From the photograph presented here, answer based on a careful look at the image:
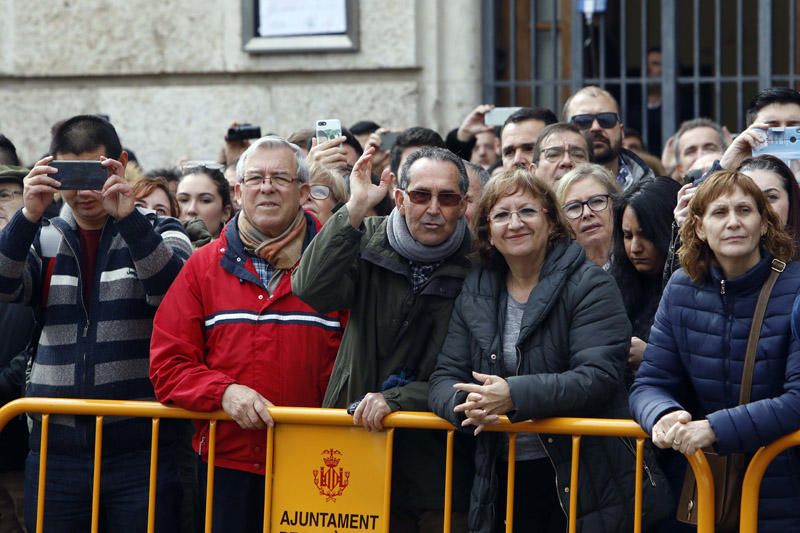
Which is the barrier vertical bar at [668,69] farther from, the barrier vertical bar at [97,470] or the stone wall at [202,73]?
the barrier vertical bar at [97,470]

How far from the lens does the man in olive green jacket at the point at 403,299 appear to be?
462 cm

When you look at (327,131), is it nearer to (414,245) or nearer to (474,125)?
(414,245)

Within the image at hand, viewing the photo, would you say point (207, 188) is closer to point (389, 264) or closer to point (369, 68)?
point (389, 264)

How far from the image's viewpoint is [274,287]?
4883mm

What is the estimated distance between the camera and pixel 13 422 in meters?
5.54

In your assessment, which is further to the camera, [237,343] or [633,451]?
[237,343]

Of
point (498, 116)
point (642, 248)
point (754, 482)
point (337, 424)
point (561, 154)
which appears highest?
point (498, 116)

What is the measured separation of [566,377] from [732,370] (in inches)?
20.2

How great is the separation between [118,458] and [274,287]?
0.86m

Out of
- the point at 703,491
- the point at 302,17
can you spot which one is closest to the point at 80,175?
the point at 703,491

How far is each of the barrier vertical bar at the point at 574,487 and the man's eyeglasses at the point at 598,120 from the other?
8.42 ft

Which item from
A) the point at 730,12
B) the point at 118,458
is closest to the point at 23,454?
the point at 118,458

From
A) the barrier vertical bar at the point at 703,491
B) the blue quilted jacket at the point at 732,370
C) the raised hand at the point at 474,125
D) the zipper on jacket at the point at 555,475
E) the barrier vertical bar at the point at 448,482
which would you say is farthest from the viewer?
the raised hand at the point at 474,125

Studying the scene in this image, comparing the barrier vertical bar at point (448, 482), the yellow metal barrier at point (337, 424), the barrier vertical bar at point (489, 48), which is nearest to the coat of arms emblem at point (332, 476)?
the yellow metal barrier at point (337, 424)
